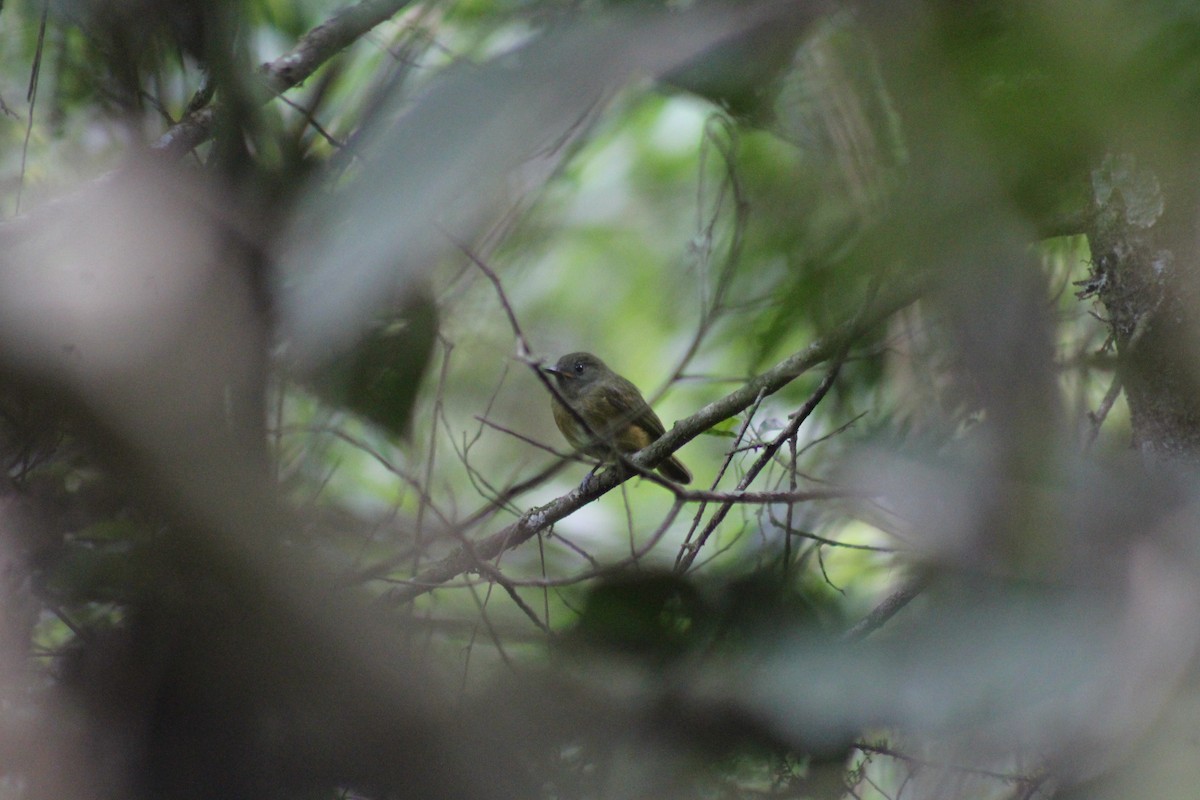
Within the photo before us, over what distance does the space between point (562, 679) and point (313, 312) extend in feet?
1.29

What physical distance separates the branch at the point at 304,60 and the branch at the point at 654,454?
1.49 feet

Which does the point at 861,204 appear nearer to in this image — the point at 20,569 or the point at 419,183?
the point at 419,183

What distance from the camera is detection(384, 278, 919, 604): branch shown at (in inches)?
35.9

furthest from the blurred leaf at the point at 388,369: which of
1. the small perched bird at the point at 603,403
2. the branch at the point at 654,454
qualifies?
→ the small perched bird at the point at 603,403

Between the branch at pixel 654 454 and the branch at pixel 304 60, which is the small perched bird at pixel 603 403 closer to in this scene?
the branch at pixel 654 454

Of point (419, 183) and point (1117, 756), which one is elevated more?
point (419, 183)

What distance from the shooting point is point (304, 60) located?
2146 millimetres

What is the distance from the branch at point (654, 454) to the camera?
91cm

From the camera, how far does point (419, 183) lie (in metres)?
0.54

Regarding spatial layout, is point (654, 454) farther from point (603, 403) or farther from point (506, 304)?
point (506, 304)

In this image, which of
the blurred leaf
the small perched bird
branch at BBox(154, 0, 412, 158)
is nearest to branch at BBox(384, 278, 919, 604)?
the blurred leaf

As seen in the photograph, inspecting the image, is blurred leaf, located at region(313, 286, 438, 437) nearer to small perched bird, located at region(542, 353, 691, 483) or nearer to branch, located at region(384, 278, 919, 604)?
branch, located at region(384, 278, 919, 604)

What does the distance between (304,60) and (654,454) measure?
1758 millimetres

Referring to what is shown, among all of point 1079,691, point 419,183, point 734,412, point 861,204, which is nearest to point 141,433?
point 419,183
